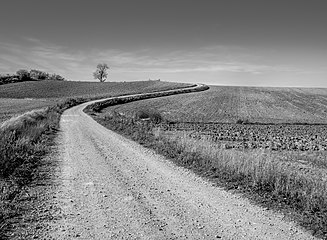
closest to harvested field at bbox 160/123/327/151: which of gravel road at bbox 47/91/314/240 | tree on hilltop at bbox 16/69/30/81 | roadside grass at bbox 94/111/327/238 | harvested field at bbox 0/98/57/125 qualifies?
roadside grass at bbox 94/111/327/238

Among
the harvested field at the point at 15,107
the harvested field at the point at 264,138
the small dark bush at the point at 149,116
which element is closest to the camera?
the harvested field at the point at 264,138

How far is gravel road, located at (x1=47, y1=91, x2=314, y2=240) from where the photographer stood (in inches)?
212

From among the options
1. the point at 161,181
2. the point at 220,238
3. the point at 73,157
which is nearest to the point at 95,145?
A: the point at 73,157

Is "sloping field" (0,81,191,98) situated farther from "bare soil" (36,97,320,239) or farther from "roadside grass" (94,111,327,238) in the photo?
"bare soil" (36,97,320,239)

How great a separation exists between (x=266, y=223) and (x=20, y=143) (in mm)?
11554

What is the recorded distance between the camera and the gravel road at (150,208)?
539 centimetres

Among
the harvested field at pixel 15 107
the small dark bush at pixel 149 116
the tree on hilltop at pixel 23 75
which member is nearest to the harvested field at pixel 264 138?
the small dark bush at pixel 149 116

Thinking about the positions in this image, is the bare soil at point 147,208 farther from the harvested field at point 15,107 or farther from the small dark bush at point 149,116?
the harvested field at point 15,107

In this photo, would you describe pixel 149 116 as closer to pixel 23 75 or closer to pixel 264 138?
pixel 264 138

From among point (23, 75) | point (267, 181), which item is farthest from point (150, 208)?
point (23, 75)

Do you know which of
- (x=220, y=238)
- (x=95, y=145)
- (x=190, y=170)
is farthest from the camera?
(x=95, y=145)

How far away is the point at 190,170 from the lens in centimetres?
1034

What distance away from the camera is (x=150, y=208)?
260 inches

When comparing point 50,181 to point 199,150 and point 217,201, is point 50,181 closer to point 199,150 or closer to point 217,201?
point 217,201
